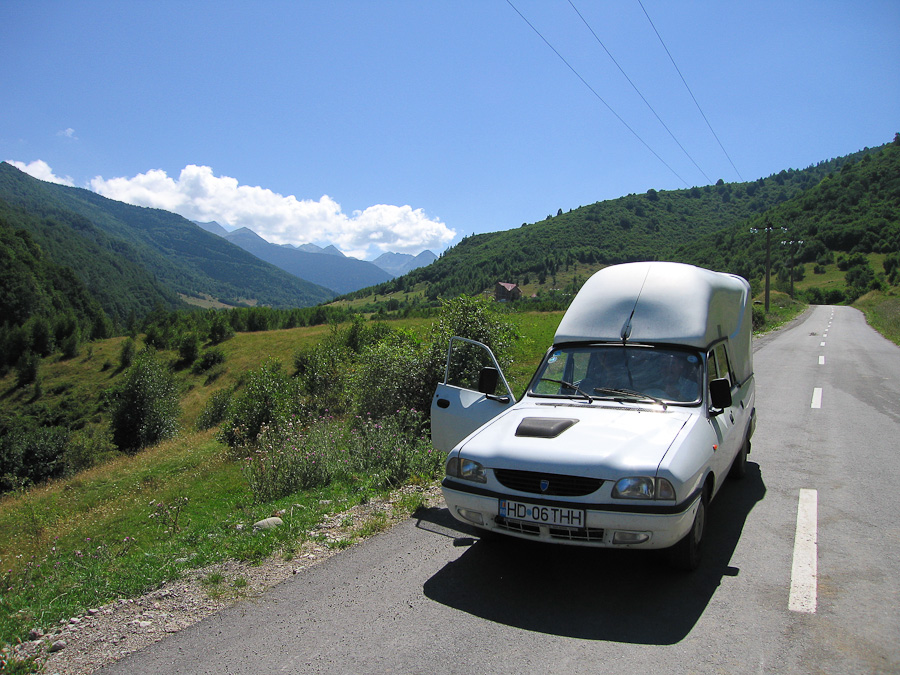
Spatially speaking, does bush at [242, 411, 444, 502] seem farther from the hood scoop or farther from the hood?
the hood scoop

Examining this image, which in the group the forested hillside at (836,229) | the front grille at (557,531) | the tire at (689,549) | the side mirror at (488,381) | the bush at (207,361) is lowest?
the bush at (207,361)

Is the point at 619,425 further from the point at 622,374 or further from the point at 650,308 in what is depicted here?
the point at 650,308

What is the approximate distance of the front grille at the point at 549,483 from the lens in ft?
12.4

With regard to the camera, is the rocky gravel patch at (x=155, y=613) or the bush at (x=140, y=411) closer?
the rocky gravel patch at (x=155, y=613)

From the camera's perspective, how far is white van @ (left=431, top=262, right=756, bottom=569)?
3.72m

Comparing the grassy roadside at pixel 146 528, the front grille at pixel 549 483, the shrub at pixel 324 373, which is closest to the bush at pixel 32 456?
the grassy roadside at pixel 146 528

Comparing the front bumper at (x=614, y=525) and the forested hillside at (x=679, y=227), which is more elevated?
the forested hillside at (x=679, y=227)

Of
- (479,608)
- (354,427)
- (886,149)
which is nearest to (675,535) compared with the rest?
(479,608)

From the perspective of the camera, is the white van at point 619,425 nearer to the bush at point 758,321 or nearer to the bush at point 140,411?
the bush at point 758,321

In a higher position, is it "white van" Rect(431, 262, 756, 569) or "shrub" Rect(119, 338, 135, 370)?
"white van" Rect(431, 262, 756, 569)

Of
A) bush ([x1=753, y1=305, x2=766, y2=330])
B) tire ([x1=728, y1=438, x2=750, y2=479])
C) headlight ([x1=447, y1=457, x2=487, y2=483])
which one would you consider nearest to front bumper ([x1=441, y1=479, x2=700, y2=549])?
headlight ([x1=447, y1=457, x2=487, y2=483])

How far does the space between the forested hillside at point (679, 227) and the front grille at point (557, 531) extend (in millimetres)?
79589

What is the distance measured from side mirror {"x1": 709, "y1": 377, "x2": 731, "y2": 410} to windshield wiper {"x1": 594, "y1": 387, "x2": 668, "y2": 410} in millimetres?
411

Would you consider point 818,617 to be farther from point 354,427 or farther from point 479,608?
point 354,427
